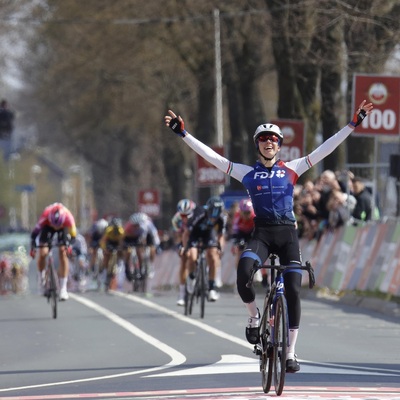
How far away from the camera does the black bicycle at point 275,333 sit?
37.0 feet

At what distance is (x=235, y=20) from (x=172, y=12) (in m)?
3.61

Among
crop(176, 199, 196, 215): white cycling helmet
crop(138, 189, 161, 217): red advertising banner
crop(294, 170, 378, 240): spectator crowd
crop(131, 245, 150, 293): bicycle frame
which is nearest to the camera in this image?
crop(176, 199, 196, 215): white cycling helmet

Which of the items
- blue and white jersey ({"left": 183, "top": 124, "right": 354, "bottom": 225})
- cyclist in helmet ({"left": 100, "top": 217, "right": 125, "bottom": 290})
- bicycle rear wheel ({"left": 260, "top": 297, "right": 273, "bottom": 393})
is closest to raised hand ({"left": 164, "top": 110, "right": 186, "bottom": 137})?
blue and white jersey ({"left": 183, "top": 124, "right": 354, "bottom": 225})

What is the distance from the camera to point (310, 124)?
1526 inches

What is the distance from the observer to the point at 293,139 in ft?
106

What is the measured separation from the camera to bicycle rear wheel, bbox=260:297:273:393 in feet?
37.4

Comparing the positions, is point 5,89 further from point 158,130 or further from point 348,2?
point 348,2

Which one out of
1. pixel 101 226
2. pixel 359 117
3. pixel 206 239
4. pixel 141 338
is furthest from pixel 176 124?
pixel 101 226

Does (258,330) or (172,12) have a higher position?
(172,12)

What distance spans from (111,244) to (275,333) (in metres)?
24.1

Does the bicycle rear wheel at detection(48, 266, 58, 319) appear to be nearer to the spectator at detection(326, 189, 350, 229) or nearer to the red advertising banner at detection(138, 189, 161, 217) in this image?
the spectator at detection(326, 189, 350, 229)

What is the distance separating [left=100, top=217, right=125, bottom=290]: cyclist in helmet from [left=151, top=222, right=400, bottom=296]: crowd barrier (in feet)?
22.2

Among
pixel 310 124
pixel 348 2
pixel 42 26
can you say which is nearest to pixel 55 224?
pixel 348 2

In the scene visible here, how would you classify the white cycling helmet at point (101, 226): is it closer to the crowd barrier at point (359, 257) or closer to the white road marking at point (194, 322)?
the white road marking at point (194, 322)
